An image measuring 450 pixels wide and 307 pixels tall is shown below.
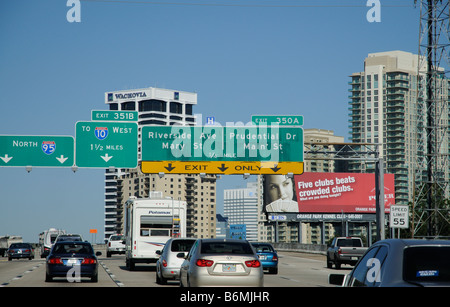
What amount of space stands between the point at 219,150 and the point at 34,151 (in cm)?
1082

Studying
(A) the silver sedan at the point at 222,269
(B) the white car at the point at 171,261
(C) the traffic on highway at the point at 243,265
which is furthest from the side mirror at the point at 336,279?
(B) the white car at the point at 171,261

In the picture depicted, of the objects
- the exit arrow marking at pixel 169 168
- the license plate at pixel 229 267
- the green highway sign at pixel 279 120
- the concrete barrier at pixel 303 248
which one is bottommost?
the concrete barrier at pixel 303 248

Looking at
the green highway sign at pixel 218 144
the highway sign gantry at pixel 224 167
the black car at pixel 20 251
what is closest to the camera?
the green highway sign at pixel 218 144

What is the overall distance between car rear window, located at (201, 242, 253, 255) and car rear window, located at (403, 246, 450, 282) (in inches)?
406

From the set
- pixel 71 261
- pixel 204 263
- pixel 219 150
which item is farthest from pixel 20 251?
A: pixel 204 263

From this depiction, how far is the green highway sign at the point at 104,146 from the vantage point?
43.8 meters

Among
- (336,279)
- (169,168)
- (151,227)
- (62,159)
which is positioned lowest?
(151,227)

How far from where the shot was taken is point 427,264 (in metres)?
7.91

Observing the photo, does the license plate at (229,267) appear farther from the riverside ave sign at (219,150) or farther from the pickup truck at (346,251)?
the riverside ave sign at (219,150)

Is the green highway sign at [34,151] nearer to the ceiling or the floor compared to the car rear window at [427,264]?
nearer to the ceiling

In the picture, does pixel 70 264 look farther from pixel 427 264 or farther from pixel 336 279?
pixel 427 264

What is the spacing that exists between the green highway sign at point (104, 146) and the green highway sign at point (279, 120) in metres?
7.42
